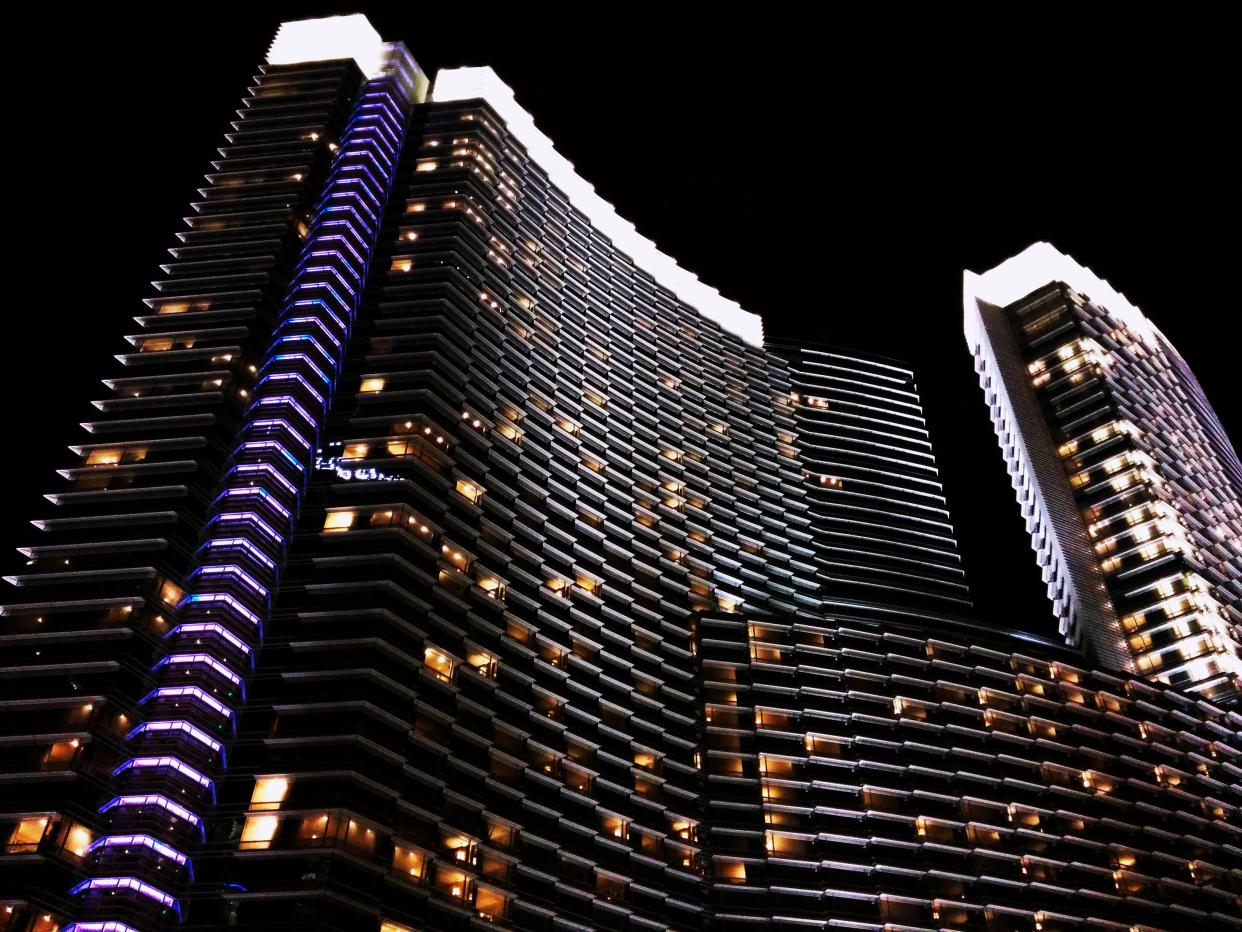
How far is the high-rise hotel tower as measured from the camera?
70.9 meters

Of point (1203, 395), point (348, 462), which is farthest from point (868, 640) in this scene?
point (1203, 395)

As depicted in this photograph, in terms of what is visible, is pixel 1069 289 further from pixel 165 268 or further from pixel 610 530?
pixel 165 268

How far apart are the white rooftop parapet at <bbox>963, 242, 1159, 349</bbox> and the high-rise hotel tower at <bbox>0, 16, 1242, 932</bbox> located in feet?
191

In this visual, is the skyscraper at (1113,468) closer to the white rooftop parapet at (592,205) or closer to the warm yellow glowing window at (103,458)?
the white rooftop parapet at (592,205)

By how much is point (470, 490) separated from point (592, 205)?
202 feet

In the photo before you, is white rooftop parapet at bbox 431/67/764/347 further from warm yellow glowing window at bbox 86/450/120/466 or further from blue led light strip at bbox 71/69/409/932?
warm yellow glowing window at bbox 86/450/120/466

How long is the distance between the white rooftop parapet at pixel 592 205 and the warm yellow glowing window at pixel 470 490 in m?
57.0

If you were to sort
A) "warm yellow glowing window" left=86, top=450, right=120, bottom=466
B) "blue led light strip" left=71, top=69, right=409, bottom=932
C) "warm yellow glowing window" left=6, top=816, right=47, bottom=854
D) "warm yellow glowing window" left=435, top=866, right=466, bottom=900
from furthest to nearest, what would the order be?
"warm yellow glowing window" left=86, top=450, right=120, bottom=466 → "warm yellow glowing window" left=435, top=866, right=466, bottom=900 → "blue led light strip" left=71, top=69, right=409, bottom=932 → "warm yellow glowing window" left=6, top=816, right=47, bottom=854

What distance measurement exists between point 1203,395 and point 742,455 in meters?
96.9

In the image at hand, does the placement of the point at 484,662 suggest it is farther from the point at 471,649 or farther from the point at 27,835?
the point at 27,835

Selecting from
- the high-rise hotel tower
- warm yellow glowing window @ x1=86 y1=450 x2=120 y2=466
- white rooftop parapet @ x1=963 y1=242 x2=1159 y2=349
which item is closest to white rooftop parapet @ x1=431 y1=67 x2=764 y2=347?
the high-rise hotel tower

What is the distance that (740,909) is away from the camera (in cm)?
8269

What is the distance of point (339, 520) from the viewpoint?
87688 mm

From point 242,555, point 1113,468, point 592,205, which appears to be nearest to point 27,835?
point 242,555
